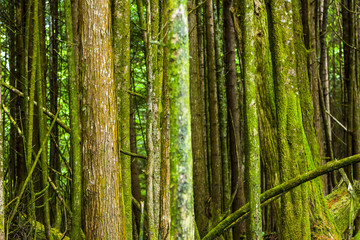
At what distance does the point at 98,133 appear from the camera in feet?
14.8

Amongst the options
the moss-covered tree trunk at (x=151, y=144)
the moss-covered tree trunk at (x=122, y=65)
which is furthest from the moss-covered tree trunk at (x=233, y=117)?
the moss-covered tree trunk at (x=151, y=144)

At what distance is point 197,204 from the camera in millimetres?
7805

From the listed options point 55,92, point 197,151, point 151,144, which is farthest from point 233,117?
point 151,144

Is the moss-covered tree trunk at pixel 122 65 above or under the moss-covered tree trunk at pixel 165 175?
above

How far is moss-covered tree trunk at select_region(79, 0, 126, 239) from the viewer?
4.49 meters

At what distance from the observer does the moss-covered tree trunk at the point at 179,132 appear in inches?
89.0

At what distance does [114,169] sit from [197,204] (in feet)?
11.7

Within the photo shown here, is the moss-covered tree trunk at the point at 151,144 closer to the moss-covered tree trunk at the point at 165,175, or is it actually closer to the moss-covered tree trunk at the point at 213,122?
the moss-covered tree trunk at the point at 165,175

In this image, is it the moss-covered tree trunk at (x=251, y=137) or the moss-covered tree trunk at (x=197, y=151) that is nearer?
the moss-covered tree trunk at (x=251, y=137)

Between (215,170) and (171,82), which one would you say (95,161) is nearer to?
(171,82)

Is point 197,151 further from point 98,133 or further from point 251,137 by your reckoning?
point 251,137

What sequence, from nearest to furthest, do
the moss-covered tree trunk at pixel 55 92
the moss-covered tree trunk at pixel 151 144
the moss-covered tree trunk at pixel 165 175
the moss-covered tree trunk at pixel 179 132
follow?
the moss-covered tree trunk at pixel 179 132 → the moss-covered tree trunk at pixel 151 144 → the moss-covered tree trunk at pixel 165 175 → the moss-covered tree trunk at pixel 55 92

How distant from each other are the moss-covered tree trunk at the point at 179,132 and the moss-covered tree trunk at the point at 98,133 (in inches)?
91.8

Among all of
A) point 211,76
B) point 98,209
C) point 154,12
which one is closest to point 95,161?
point 98,209
